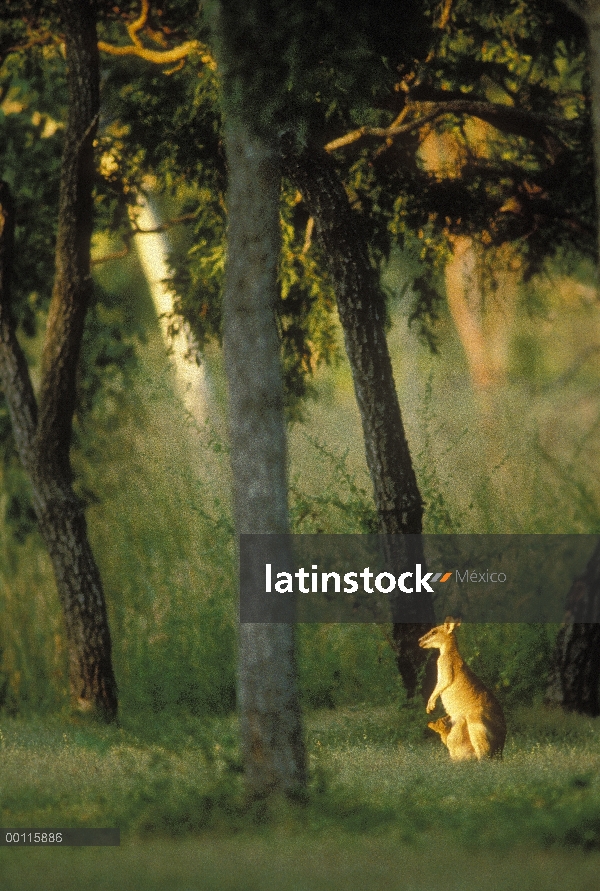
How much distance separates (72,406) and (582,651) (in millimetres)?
4145

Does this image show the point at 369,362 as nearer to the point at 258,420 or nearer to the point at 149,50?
the point at 258,420

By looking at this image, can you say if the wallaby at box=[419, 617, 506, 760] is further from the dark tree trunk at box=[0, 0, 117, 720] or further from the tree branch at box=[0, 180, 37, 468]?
the tree branch at box=[0, 180, 37, 468]

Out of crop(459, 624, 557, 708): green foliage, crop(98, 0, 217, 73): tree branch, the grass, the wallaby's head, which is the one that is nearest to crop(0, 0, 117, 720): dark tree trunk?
crop(98, 0, 217, 73): tree branch

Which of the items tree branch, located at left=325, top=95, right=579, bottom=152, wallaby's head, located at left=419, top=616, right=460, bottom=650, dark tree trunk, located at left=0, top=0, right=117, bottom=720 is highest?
tree branch, located at left=325, top=95, right=579, bottom=152

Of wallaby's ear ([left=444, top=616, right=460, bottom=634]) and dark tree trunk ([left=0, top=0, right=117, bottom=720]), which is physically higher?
dark tree trunk ([left=0, top=0, right=117, bottom=720])

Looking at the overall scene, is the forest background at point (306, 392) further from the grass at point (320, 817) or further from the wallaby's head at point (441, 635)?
the wallaby's head at point (441, 635)

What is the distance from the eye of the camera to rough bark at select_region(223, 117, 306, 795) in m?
6.42

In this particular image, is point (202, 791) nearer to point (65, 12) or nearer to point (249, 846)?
point (249, 846)

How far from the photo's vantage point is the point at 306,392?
11523mm

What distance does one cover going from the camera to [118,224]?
38.2 ft

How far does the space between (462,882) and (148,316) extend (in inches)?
807

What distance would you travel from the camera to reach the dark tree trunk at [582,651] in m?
8.68

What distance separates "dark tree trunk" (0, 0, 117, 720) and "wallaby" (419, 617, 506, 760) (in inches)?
122

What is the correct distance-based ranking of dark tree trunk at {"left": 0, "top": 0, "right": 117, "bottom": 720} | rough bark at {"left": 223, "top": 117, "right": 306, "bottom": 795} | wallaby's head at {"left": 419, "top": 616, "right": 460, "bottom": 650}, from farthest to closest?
dark tree trunk at {"left": 0, "top": 0, "right": 117, "bottom": 720}
wallaby's head at {"left": 419, "top": 616, "right": 460, "bottom": 650}
rough bark at {"left": 223, "top": 117, "right": 306, "bottom": 795}
